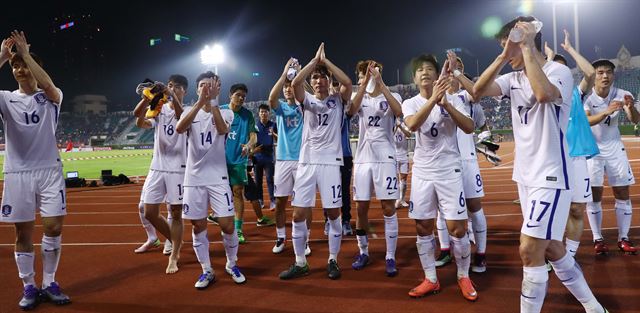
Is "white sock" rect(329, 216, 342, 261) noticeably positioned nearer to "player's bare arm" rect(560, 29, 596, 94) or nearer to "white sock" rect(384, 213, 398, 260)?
"white sock" rect(384, 213, 398, 260)

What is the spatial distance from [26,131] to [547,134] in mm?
4622

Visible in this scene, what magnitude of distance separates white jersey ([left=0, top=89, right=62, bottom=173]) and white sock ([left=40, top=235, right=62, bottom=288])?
29.0 inches

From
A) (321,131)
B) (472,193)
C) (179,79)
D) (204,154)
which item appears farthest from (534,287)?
(179,79)

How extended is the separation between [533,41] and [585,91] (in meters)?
2.37

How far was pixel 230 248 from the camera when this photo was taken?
4758mm

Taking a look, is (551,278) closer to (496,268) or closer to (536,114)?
(496,268)

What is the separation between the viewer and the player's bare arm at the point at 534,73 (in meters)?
2.70

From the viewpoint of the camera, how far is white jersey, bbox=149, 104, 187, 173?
5.42m

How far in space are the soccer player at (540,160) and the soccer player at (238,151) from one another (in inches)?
170

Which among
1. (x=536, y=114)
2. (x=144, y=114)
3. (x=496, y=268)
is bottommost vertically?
(x=496, y=268)

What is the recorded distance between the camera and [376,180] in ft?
16.1

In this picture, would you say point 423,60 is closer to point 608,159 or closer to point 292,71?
point 292,71

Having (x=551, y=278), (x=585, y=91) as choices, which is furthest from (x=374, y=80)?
(x=551, y=278)

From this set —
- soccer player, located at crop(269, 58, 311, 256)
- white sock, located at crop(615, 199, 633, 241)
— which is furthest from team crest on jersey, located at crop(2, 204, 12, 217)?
white sock, located at crop(615, 199, 633, 241)
